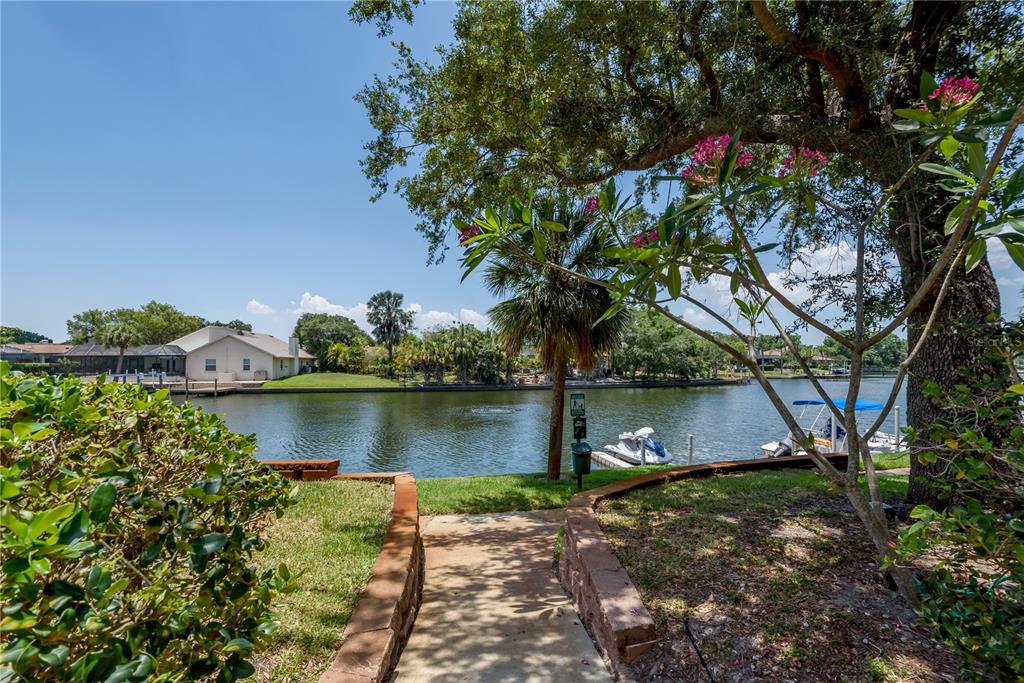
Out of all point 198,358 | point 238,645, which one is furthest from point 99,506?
point 198,358

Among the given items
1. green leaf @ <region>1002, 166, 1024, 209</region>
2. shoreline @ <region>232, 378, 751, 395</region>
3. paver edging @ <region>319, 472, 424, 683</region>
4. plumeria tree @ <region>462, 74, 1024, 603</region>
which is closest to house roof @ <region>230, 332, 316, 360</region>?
shoreline @ <region>232, 378, 751, 395</region>

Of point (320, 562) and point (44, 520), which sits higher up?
point (44, 520)

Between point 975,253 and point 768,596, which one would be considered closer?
point 975,253

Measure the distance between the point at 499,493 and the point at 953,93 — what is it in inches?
243

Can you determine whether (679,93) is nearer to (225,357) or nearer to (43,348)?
(225,357)

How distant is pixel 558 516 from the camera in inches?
235

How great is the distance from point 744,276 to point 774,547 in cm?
212

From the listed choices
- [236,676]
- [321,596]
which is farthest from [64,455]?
[321,596]

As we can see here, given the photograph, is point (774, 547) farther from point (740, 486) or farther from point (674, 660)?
point (740, 486)

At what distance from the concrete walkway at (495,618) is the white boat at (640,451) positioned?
953 cm

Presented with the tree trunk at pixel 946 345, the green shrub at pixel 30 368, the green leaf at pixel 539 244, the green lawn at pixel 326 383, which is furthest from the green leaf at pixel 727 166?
the green lawn at pixel 326 383

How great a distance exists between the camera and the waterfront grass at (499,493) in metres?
6.22

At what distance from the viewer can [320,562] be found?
11.7 feet

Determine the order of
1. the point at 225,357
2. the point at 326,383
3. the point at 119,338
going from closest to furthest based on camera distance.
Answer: the point at 326,383 < the point at 225,357 < the point at 119,338
